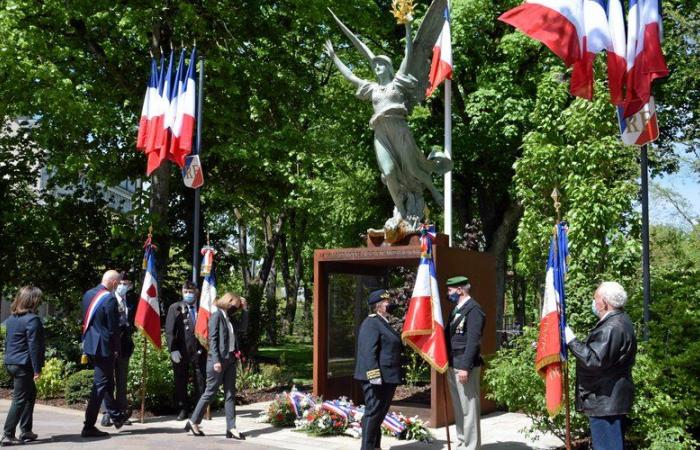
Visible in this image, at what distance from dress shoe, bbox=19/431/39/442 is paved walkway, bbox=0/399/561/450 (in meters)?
0.10

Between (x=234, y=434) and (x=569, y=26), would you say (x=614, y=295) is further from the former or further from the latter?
(x=234, y=434)

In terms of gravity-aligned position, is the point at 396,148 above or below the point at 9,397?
above

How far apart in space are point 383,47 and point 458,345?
1536 cm

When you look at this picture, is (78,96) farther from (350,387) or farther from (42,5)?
(350,387)

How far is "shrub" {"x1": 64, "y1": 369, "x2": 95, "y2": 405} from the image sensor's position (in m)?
12.2

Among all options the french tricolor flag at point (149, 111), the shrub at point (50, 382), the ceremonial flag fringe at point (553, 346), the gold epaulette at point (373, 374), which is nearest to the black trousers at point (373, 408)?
the gold epaulette at point (373, 374)

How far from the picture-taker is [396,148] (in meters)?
10.6

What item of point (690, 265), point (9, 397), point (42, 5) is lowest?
point (9, 397)

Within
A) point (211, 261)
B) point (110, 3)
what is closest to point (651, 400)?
point (211, 261)

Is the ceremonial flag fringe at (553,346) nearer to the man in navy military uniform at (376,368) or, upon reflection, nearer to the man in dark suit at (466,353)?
the man in dark suit at (466,353)

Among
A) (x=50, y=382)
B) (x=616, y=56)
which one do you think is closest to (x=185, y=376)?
(x=50, y=382)

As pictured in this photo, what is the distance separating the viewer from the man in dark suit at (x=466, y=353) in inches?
307

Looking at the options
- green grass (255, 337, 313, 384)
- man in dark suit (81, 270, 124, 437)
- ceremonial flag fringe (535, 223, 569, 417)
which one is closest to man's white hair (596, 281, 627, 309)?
ceremonial flag fringe (535, 223, 569, 417)

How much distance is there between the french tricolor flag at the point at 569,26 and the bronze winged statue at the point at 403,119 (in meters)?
2.75
